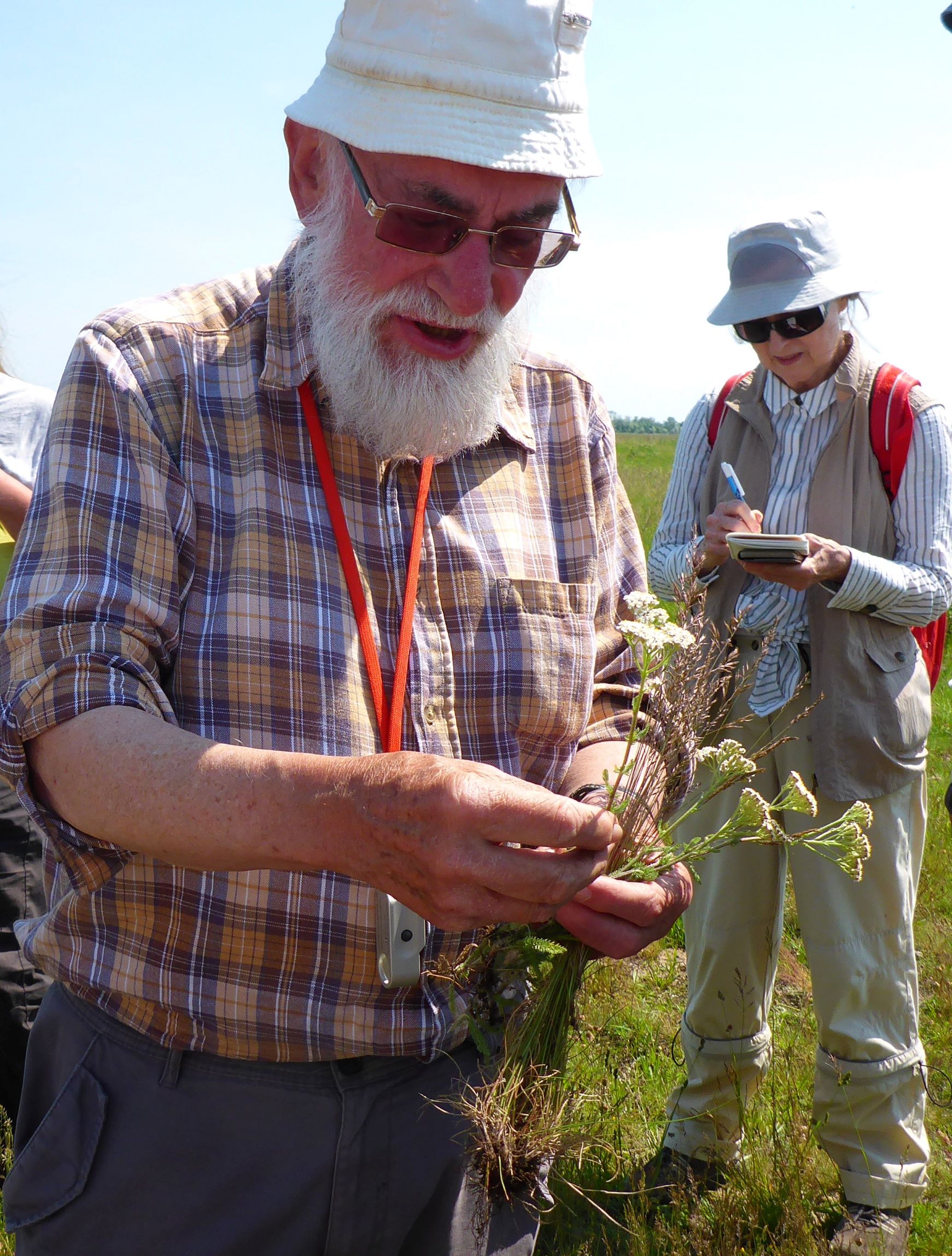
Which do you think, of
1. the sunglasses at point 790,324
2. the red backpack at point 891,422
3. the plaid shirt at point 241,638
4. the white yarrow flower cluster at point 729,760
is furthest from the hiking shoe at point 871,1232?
the sunglasses at point 790,324

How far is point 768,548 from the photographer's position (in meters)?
3.65

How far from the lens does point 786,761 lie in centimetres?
388

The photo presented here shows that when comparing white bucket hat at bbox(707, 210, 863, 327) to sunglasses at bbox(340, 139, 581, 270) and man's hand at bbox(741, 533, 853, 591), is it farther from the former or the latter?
sunglasses at bbox(340, 139, 581, 270)

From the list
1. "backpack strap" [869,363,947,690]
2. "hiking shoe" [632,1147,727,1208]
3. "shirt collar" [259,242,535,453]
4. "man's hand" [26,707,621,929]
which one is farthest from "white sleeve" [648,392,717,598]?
"man's hand" [26,707,621,929]

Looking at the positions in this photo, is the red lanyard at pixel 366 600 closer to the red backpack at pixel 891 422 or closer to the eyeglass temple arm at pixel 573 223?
the eyeglass temple arm at pixel 573 223

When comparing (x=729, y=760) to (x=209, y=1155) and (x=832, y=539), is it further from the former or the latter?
(x=832, y=539)

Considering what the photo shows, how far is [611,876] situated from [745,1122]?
90.3 inches

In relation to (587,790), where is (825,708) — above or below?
below

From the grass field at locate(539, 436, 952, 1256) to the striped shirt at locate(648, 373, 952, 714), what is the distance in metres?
1.28

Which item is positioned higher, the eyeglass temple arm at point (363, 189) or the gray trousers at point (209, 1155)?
the eyeglass temple arm at point (363, 189)

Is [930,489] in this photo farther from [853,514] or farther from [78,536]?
[78,536]

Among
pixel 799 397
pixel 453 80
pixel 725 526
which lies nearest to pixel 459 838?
pixel 453 80

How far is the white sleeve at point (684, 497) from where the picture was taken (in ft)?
14.1

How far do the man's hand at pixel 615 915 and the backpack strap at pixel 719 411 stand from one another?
2.74m
